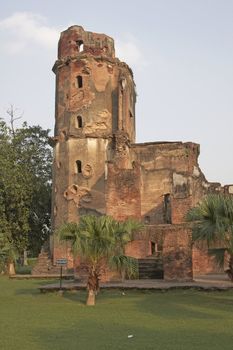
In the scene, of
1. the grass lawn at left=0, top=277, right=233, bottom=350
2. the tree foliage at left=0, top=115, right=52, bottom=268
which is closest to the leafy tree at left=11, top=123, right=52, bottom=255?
the tree foliage at left=0, top=115, right=52, bottom=268

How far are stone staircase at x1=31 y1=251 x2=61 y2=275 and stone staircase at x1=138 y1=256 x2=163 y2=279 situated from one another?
6.47 meters

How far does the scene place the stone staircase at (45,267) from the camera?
95.5 ft

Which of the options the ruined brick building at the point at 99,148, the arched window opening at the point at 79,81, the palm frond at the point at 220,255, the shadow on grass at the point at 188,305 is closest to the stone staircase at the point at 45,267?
the ruined brick building at the point at 99,148

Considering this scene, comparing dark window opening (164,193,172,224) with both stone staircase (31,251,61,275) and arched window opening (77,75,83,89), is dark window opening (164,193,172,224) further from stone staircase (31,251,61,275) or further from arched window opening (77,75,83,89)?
arched window opening (77,75,83,89)

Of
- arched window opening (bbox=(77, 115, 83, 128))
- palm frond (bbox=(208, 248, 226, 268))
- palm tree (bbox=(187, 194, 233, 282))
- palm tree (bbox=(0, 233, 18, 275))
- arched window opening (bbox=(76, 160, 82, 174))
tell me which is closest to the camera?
palm tree (bbox=(187, 194, 233, 282))

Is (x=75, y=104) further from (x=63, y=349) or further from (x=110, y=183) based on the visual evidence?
(x=63, y=349)

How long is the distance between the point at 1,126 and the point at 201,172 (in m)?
14.1

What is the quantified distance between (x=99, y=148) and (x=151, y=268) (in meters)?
10.7

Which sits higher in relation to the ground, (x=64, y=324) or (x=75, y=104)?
(x=75, y=104)

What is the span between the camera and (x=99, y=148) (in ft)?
105

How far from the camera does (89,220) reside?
575 inches

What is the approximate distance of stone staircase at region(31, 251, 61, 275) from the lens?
29.1 meters

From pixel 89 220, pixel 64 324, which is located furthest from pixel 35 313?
pixel 89 220

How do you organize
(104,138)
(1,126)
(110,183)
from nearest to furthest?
1. (110,183)
2. (104,138)
3. (1,126)
